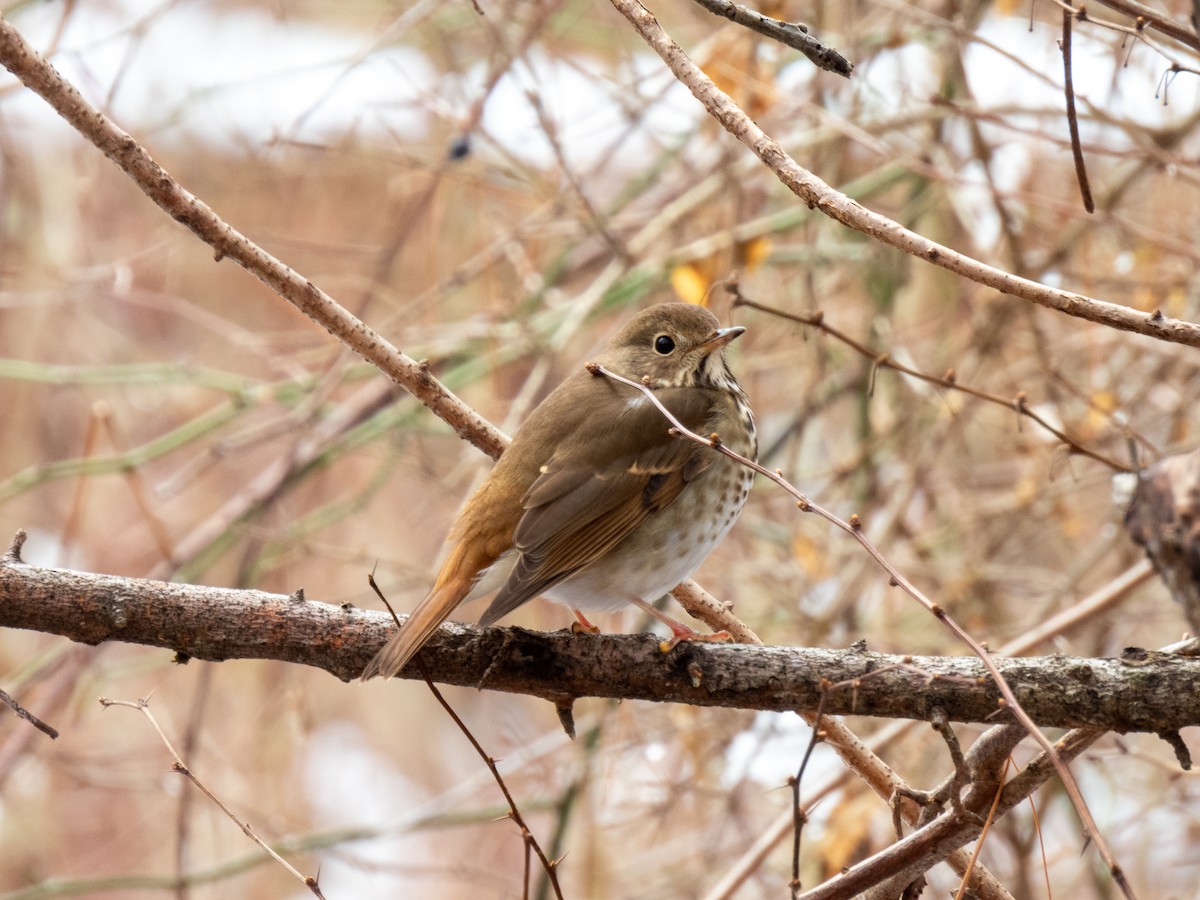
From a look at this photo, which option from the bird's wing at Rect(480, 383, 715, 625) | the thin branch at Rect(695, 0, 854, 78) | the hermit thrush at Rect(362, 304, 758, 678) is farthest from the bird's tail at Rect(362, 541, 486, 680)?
the thin branch at Rect(695, 0, 854, 78)

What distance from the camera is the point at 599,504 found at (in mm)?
3215

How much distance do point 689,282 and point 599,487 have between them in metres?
1.28

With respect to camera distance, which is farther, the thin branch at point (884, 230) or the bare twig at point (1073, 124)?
the bare twig at point (1073, 124)

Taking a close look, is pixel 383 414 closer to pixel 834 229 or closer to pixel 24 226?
pixel 834 229

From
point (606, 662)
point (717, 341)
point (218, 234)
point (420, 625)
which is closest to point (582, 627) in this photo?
point (606, 662)

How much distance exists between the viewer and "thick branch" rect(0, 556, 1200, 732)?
84.4 inches

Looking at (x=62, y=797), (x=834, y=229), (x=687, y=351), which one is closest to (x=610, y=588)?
(x=687, y=351)

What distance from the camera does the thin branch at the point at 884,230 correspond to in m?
1.80

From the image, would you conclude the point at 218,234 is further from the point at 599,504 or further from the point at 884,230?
the point at 884,230

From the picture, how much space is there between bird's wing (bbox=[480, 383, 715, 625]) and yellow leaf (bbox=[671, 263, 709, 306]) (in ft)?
3.01

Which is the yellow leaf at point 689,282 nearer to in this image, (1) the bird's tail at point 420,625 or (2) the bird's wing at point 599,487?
(2) the bird's wing at point 599,487

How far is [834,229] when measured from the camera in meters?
4.68

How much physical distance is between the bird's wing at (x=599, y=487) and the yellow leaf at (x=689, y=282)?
92 cm

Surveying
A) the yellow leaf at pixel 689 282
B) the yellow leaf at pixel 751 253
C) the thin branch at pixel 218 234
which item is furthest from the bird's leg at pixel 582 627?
the yellow leaf at pixel 751 253
